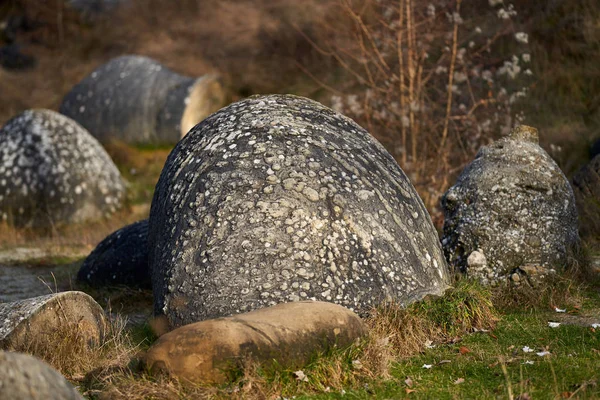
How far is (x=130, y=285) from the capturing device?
7.51 m

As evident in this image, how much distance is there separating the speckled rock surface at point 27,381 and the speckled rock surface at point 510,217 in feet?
12.8

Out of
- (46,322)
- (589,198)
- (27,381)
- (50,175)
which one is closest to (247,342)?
(27,381)

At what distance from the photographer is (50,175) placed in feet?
38.3

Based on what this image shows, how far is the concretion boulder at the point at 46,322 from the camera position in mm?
4941

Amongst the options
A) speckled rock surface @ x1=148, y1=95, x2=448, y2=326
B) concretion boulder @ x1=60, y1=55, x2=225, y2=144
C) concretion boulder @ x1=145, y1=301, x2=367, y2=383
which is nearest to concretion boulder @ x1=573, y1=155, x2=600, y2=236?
speckled rock surface @ x1=148, y1=95, x2=448, y2=326

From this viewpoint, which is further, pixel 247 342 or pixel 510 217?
pixel 510 217

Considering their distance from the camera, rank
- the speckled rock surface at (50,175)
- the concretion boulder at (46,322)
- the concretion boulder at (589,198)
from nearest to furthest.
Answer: the concretion boulder at (46,322) < the concretion boulder at (589,198) < the speckled rock surface at (50,175)

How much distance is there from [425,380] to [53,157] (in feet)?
28.4

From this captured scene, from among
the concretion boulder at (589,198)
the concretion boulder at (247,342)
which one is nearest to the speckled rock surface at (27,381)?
the concretion boulder at (247,342)

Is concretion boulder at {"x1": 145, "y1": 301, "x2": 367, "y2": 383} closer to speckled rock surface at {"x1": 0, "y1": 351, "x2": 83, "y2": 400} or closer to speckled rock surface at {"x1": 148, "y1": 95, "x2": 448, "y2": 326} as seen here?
speckled rock surface at {"x1": 148, "y1": 95, "x2": 448, "y2": 326}

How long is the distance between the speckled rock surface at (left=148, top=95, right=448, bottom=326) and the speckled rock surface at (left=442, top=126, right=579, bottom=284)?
75cm

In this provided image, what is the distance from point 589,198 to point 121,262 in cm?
490

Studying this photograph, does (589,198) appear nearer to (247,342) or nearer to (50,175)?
(247,342)

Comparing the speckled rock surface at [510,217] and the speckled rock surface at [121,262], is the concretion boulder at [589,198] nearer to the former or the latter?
the speckled rock surface at [510,217]
